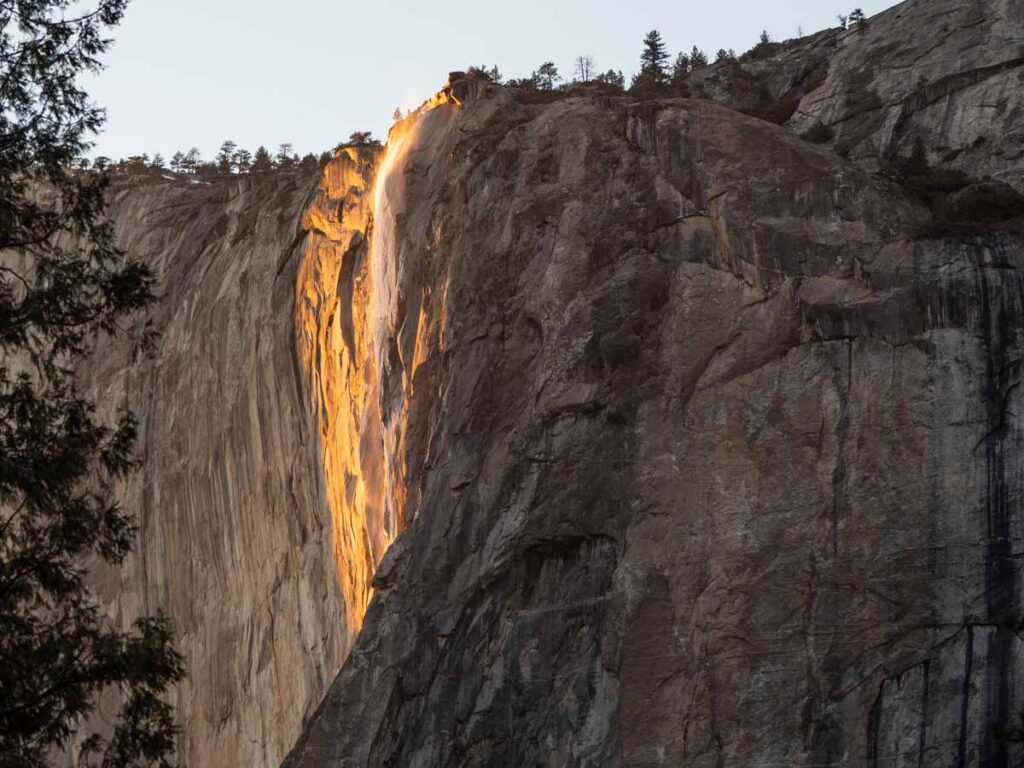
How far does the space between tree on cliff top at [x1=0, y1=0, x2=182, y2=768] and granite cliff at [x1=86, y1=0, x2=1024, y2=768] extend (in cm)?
1140

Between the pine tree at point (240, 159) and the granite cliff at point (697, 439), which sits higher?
the pine tree at point (240, 159)

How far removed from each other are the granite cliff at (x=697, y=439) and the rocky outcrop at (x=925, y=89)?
0.11m

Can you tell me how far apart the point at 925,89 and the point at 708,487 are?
1378 centimetres

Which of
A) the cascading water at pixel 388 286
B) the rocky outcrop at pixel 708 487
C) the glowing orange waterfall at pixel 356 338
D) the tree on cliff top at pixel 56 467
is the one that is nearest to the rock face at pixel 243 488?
the glowing orange waterfall at pixel 356 338

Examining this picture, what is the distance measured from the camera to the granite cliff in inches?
1201

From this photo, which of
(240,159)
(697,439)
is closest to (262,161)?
(240,159)

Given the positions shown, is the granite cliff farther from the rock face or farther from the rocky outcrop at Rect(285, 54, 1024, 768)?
the rock face

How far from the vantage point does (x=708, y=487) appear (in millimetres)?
31969

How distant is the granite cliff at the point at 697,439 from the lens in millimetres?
30500

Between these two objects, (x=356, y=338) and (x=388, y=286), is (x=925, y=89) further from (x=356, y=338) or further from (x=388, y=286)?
(x=356, y=338)

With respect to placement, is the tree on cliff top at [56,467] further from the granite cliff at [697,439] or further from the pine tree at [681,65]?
the pine tree at [681,65]

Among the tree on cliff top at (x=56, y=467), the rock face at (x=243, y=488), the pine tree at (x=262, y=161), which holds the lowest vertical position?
the tree on cliff top at (x=56, y=467)

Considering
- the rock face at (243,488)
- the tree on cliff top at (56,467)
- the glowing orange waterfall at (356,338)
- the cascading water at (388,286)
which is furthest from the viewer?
the rock face at (243,488)

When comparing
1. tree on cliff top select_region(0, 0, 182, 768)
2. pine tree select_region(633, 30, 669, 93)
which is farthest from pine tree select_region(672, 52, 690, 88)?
tree on cliff top select_region(0, 0, 182, 768)
